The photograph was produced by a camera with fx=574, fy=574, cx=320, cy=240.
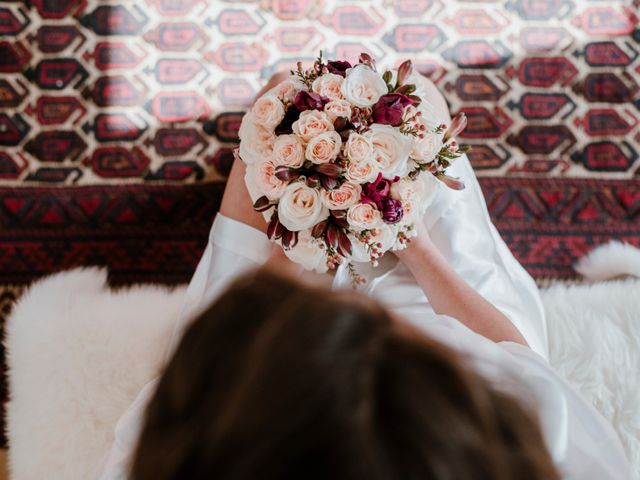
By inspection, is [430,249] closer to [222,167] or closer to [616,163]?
[222,167]

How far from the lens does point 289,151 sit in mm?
831

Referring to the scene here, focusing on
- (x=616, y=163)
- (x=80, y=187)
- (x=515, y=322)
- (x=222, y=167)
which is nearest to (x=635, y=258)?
(x=616, y=163)

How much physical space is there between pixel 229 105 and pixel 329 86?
30.2 inches

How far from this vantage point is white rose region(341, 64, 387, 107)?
834 millimetres

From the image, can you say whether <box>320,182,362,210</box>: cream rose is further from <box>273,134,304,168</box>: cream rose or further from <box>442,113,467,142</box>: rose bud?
<box>442,113,467,142</box>: rose bud

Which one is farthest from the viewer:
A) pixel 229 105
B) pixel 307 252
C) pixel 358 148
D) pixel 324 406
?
pixel 229 105

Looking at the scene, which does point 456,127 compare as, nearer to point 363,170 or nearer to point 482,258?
point 363,170

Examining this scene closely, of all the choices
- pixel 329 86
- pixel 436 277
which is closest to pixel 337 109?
pixel 329 86

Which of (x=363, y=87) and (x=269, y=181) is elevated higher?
(x=363, y=87)

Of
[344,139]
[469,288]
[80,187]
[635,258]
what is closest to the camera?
[344,139]

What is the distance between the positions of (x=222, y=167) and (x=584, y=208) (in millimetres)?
976

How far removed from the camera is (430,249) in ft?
3.39

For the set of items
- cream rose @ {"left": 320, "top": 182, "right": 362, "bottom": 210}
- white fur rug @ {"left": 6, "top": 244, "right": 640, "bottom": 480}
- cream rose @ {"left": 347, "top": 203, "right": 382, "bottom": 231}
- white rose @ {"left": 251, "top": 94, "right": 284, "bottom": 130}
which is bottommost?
white fur rug @ {"left": 6, "top": 244, "right": 640, "bottom": 480}

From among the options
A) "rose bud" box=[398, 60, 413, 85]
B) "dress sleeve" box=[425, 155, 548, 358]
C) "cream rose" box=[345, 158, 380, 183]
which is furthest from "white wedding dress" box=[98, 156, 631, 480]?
"rose bud" box=[398, 60, 413, 85]
